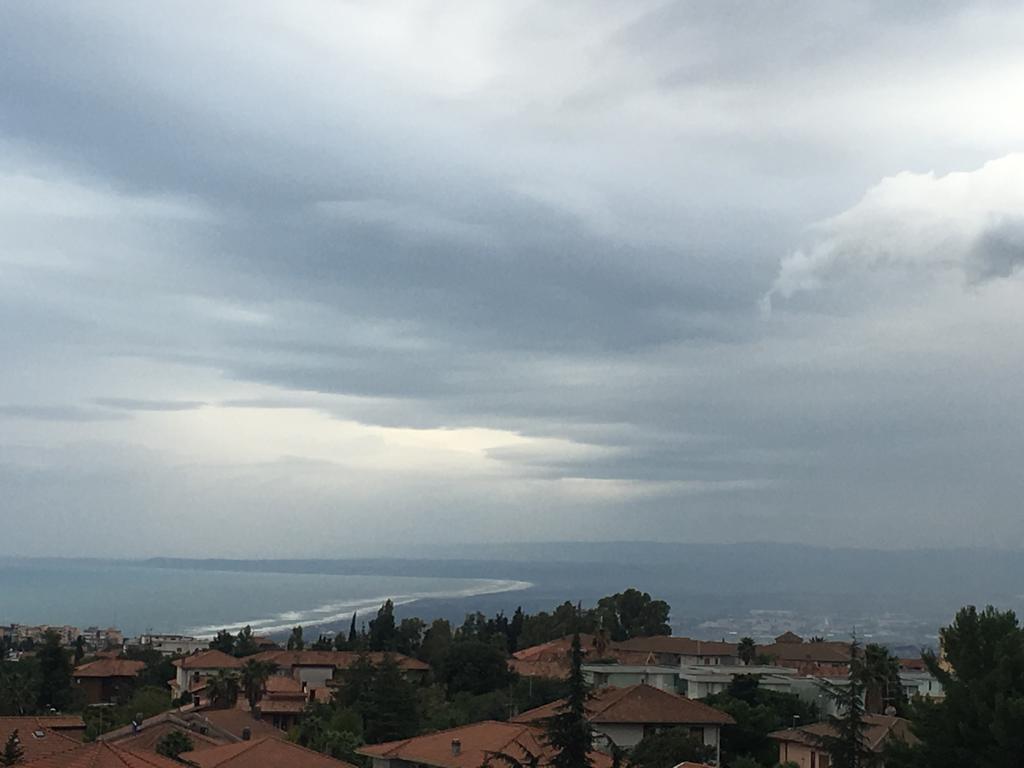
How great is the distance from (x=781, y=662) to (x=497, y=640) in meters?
20.1

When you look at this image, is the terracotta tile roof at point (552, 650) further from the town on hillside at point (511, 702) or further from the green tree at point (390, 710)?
the green tree at point (390, 710)

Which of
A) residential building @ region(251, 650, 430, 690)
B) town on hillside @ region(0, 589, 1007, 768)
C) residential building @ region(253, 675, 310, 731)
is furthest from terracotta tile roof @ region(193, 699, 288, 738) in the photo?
residential building @ region(251, 650, 430, 690)

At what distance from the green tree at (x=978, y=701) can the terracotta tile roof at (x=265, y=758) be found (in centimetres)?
1574

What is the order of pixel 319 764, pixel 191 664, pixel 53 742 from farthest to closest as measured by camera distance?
1. pixel 191 664
2. pixel 53 742
3. pixel 319 764

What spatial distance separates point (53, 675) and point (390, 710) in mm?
29686

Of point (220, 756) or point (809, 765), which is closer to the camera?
point (220, 756)

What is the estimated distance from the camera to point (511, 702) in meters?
66.0

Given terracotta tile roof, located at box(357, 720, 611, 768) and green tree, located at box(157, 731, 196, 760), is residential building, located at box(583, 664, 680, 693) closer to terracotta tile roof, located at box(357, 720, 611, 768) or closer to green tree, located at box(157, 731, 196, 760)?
terracotta tile roof, located at box(357, 720, 611, 768)

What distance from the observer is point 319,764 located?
121 feet

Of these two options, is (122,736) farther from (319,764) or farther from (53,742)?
(319,764)

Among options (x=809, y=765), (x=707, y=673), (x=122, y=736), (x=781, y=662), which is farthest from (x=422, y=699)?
(x=781, y=662)

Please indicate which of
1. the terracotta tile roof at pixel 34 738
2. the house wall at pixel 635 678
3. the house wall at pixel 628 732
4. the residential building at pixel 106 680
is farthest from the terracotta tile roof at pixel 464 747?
the residential building at pixel 106 680

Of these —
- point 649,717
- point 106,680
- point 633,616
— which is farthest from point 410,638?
point 649,717

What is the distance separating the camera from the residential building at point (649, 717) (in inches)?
1955
